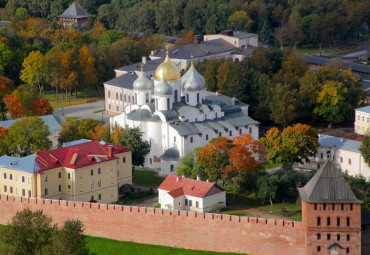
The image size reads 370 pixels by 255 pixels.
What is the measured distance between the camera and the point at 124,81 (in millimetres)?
95062

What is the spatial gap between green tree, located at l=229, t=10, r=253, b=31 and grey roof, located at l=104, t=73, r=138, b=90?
3341cm

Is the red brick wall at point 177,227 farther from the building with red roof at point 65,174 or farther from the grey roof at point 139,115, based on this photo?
the grey roof at point 139,115

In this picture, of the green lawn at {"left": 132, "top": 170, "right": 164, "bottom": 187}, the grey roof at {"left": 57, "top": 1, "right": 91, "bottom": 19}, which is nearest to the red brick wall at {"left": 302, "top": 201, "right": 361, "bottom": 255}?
the green lawn at {"left": 132, "top": 170, "right": 164, "bottom": 187}

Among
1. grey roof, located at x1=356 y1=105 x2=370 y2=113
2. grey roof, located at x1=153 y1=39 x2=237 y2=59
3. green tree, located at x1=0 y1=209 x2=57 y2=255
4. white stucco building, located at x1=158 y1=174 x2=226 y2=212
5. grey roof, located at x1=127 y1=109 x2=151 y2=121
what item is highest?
grey roof, located at x1=153 y1=39 x2=237 y2=59

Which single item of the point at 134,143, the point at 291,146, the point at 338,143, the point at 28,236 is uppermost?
the point at 134,143

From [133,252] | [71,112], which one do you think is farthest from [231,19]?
[133,252]

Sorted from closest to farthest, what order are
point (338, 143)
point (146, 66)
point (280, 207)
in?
point (280, 207) → point (338, 143) → point (146, 66)

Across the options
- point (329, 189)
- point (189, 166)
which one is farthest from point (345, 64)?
point (329, 189)

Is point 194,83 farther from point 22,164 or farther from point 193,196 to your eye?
point 22,164

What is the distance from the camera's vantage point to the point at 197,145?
7812 centimetres

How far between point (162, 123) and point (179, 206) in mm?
12314

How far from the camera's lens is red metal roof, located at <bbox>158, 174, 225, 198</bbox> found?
6712cm

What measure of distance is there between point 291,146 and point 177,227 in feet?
51.0

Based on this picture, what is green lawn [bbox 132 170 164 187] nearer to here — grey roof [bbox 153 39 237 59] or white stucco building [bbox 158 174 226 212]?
white stucco building [bbox 158 174 226 212]
